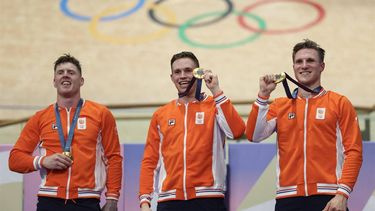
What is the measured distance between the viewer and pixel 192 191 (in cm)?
364

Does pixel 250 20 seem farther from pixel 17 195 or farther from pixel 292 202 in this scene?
pixel 292 202

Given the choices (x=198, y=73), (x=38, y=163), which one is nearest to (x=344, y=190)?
(x=198, y=73)

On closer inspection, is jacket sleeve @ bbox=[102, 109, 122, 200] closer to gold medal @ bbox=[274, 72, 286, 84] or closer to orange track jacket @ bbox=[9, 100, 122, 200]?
orange track jacket @ bbox=[9, 100, 122, 200]

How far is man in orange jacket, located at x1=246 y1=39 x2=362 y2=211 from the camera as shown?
11.3ft

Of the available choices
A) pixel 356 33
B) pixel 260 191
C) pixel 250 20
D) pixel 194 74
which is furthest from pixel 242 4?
pixel 194 74

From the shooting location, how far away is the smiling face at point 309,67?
143 inches

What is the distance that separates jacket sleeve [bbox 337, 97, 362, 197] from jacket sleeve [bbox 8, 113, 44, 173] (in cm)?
174

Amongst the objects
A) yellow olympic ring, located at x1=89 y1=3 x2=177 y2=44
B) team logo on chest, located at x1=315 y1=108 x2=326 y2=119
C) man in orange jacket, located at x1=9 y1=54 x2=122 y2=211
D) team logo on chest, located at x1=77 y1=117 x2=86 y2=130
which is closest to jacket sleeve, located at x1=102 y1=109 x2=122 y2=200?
man in orange jacket, located at x1=9 y1=54 x2=122 y2=211

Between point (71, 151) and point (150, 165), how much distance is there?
0.46 meters

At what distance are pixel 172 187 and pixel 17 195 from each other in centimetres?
172

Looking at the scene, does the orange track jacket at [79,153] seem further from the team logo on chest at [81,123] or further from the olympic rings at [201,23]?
the olympic rings at [201,23]

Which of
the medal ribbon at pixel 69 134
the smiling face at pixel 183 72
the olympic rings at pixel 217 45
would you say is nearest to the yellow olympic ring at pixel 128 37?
the olympic rings at pixel 217 45

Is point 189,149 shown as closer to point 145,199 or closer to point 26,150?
point 145,199

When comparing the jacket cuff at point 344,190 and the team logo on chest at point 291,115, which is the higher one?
the team logo on chest at point 291,115
